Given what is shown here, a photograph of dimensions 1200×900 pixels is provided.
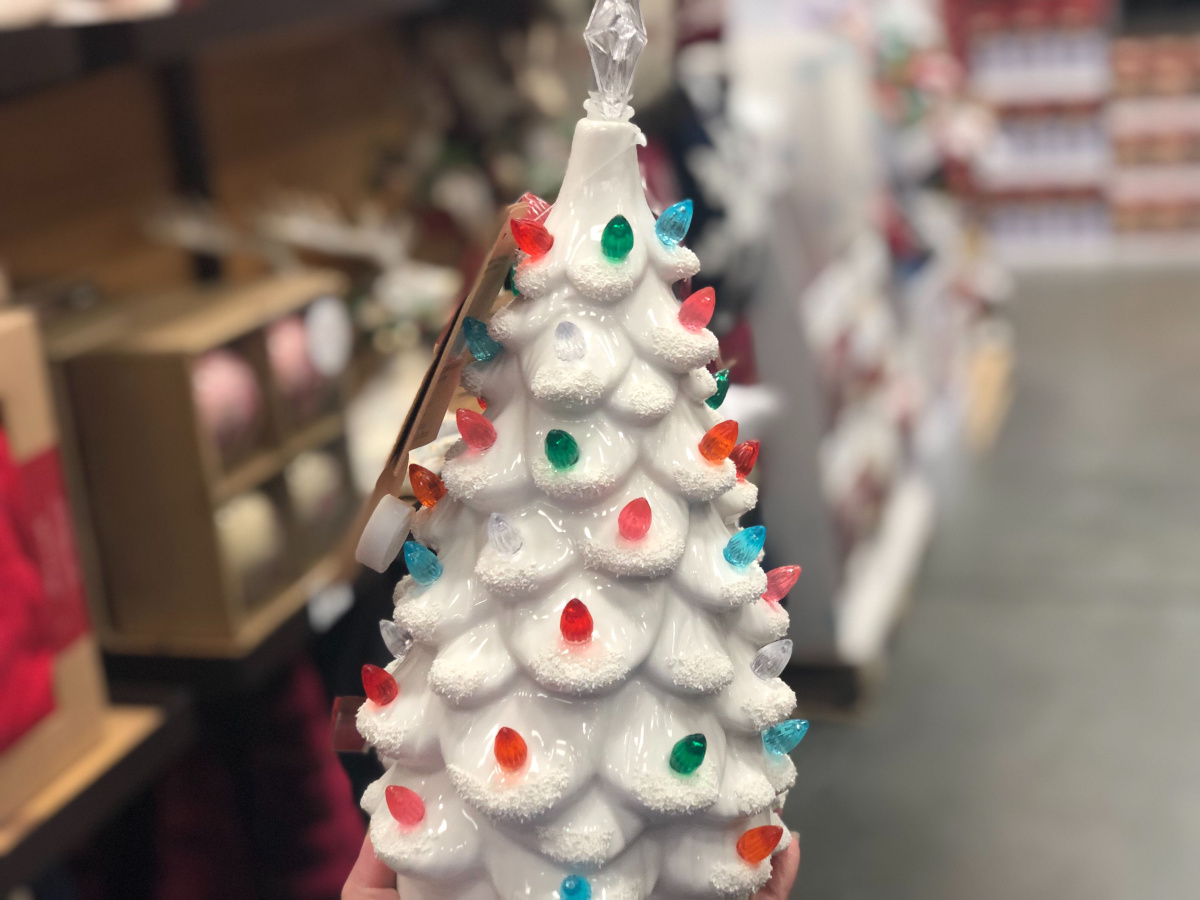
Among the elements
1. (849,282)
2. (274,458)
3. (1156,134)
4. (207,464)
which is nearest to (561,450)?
(207,464)

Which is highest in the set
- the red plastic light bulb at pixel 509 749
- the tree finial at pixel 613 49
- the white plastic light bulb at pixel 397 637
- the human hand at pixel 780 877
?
the tree finial at pixel 613 49

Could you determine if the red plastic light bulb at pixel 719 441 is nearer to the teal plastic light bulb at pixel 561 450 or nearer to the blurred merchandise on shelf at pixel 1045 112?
the teal plastic light bulb at pixel 561 450

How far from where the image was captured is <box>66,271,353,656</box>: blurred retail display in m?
1.54

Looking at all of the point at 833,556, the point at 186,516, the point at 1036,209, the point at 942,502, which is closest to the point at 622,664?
the point at 186,516

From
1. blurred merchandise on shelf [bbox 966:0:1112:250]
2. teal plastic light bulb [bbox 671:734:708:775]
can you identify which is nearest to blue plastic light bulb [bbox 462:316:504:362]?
teal plastic light bulb [bbox 671:734:708:775]

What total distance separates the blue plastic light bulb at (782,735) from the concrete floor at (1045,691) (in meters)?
0.19

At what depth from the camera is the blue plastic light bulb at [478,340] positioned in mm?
563

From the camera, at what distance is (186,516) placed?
1587mm

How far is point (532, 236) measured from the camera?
0.55 meters

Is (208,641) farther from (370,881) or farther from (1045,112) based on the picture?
(1045,112)

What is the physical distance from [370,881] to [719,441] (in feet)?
0.95

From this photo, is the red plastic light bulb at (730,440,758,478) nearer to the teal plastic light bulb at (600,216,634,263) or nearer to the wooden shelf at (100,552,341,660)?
the teal plastic light bulb at (600,216,634,263)

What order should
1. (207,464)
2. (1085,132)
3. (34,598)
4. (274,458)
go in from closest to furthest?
(34,598) → (207,464) → (274,458) → (1085,132)

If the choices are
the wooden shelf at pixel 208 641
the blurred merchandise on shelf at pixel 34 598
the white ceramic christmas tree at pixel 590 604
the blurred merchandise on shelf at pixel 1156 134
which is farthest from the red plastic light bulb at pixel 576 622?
the blurred merchandise on shelf at pixel 1156 134
